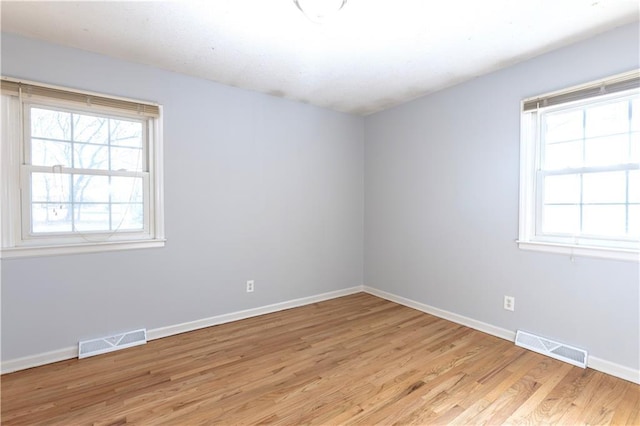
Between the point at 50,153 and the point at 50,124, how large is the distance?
0.77 feet

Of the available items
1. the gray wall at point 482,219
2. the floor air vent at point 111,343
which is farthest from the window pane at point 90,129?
the gray wall at point 482,219

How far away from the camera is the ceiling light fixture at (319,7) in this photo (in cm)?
178

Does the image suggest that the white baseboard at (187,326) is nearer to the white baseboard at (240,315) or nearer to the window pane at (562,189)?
the white baseboard at (240,315)

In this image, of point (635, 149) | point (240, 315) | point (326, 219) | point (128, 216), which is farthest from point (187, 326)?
point (635, 149)

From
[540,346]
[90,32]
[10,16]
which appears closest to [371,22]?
[90,32]

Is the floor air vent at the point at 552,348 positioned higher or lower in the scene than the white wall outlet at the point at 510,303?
lower

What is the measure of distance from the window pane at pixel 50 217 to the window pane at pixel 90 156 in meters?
0.37

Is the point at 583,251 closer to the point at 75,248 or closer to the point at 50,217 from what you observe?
the point at 75,248

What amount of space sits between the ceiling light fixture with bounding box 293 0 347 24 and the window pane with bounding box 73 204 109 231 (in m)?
2.29

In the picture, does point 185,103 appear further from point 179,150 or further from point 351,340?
point 351,340

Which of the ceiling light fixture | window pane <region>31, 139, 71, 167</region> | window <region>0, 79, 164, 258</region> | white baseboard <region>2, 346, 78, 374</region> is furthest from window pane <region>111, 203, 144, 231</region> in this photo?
the ceiling light fixture

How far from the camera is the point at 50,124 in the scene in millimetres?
2441

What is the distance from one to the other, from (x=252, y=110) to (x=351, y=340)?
2592 mm

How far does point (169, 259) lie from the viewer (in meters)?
2.90
